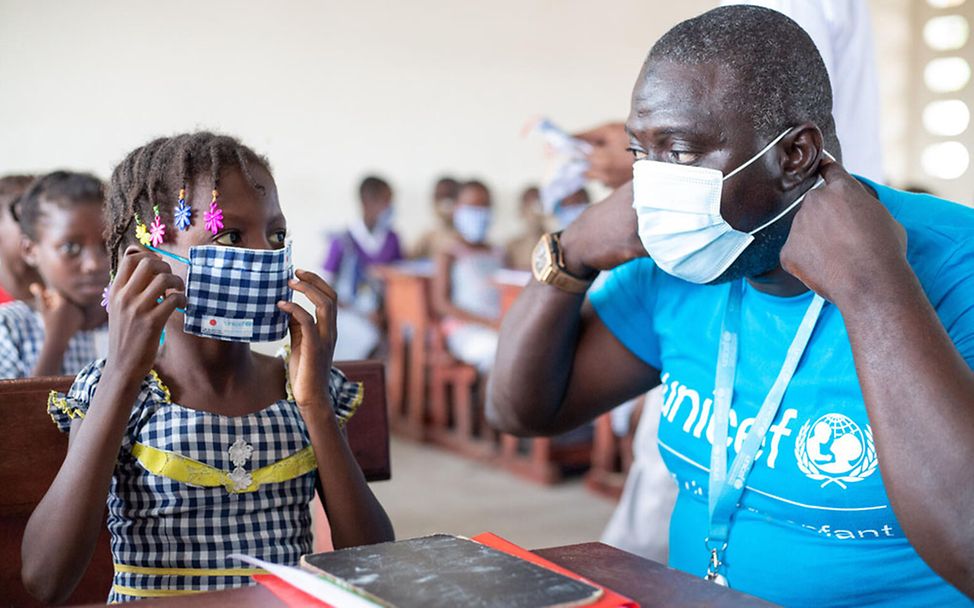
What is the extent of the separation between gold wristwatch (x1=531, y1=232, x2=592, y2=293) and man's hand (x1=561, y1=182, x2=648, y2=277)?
1cm

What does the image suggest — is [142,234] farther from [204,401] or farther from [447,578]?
[447,578]

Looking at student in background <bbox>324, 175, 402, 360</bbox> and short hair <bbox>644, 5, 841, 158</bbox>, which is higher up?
short hair <bbox>644, 5, 841, 158</bbox>

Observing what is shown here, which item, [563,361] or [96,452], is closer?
[96,452]

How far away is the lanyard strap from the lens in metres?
1.49

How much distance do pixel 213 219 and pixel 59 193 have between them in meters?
1.17

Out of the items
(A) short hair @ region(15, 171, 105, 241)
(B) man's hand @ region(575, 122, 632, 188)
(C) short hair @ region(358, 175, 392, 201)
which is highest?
(C) short hair @ region(358, 175, 392, 201)

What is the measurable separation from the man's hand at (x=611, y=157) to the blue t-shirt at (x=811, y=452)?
30.8 inches

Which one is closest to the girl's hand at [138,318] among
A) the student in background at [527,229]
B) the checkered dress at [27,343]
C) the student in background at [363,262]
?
the checkered dress at [27,343]

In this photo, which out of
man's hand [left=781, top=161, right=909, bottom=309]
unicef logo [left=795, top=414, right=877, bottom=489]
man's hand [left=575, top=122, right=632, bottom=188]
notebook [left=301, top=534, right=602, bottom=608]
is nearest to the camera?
notebook [left=301, top=534, right=602, bottom=608]

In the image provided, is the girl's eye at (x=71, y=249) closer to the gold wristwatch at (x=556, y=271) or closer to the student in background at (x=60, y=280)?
the student in background at (x=60, y=280)

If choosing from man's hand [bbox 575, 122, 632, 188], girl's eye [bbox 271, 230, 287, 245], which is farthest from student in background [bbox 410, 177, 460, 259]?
girl's eye [bbox 271, 230, 287, 245]

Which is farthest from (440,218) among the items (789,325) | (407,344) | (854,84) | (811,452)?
(811,452)

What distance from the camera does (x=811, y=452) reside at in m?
1.44

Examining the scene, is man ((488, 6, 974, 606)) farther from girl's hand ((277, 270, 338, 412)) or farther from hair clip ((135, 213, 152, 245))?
hair clip ((135, 213, 152, 245))
